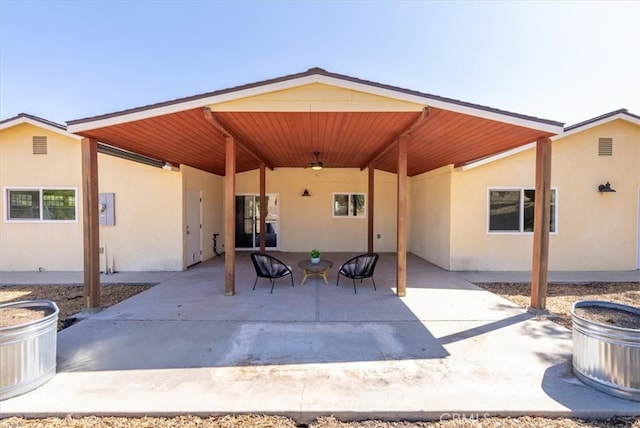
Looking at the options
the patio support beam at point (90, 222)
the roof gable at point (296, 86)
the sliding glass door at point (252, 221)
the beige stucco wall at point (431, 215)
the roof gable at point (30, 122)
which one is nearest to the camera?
the roof gable at point (296, 86)

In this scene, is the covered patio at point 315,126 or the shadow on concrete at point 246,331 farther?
the covered patio at point 315,126

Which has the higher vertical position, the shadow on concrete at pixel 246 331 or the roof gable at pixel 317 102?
the roof gable at pixel 317 102

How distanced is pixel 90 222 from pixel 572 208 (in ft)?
36.0

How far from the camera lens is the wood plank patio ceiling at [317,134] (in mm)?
4770

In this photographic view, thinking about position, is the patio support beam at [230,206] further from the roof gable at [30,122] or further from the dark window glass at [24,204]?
the dark window glass at [24,204]

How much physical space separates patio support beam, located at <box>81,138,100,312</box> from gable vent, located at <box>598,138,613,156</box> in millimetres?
11597

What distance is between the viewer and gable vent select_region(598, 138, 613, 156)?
8.05 meters

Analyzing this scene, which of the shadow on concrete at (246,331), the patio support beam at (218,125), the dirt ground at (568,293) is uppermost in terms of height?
the patio support beam at (218,125)

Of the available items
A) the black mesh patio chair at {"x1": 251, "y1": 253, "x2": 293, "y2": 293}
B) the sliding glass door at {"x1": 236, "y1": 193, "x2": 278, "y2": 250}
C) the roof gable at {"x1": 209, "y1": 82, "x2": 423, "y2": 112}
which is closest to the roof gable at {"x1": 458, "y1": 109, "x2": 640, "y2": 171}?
the roof gable at {"x1": 209, "y1": 82, "x2": 423, "y2": 112}

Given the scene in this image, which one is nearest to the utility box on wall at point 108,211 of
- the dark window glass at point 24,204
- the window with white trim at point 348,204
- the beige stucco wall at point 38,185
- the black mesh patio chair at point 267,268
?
the beige stucco wall at point 38,185

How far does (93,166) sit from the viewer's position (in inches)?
186

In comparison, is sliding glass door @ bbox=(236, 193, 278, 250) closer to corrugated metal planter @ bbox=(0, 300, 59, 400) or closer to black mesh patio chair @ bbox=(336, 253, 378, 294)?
black mesh patio chair @ bbox=(336, 253, 378, 294)

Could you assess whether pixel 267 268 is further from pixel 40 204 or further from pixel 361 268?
pixel 40 204

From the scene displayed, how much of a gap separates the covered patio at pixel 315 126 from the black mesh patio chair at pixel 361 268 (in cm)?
69
